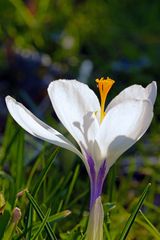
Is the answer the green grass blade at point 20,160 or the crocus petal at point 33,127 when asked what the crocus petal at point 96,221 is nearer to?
the crocus petal at point 33,127

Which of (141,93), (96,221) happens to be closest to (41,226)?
(96,221)

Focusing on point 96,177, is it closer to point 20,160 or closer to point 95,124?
point 95,124

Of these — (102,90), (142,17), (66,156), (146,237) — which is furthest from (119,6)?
(102,90)

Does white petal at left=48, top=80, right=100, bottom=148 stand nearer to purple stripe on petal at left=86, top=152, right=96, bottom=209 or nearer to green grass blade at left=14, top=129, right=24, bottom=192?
purple stripe on petal at left=86, top=152, right=96, bottom=209

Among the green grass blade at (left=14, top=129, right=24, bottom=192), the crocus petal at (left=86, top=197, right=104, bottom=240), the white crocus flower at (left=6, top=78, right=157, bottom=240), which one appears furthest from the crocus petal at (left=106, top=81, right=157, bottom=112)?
the green grass blade at (left=14, top=129, right=24, bottom=192)

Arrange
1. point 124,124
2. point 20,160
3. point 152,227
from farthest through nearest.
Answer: point 20,160 → point 152,227 → point 124,124

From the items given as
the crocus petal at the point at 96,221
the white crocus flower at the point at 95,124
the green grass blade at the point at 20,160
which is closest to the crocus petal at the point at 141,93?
the white crocus flower at the point at 95,124
